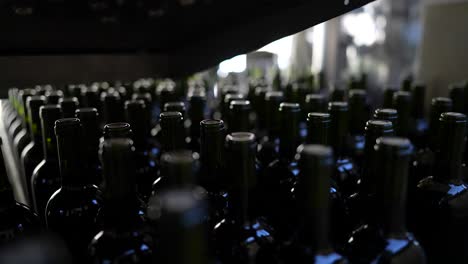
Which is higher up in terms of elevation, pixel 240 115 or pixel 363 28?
pixel 363 28

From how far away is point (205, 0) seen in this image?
0.69 meters

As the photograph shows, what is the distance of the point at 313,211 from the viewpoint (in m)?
0.37

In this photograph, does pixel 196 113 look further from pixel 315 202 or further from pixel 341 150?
pixel 315 202

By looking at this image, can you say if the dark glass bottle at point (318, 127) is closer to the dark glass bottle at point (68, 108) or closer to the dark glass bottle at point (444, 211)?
the dark glass bottle at point (444, 211)

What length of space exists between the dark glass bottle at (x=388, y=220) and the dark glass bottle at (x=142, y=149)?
40 cm

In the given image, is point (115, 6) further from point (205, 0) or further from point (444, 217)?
point (444, 217)

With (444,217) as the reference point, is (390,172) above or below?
above

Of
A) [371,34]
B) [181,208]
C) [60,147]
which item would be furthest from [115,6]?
[371,34]

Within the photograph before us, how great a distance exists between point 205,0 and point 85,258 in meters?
0.49

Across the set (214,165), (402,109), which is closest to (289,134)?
(214,165)

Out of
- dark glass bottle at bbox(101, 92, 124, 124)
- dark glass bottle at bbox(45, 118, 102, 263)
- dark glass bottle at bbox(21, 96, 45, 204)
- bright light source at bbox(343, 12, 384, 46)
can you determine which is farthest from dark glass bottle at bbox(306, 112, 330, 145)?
bright light source at bbox(343, 12, 384, 46)

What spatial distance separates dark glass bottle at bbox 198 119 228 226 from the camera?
1.67 feet

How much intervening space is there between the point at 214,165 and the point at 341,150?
30cm

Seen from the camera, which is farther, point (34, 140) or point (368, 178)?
point (34, 140)
